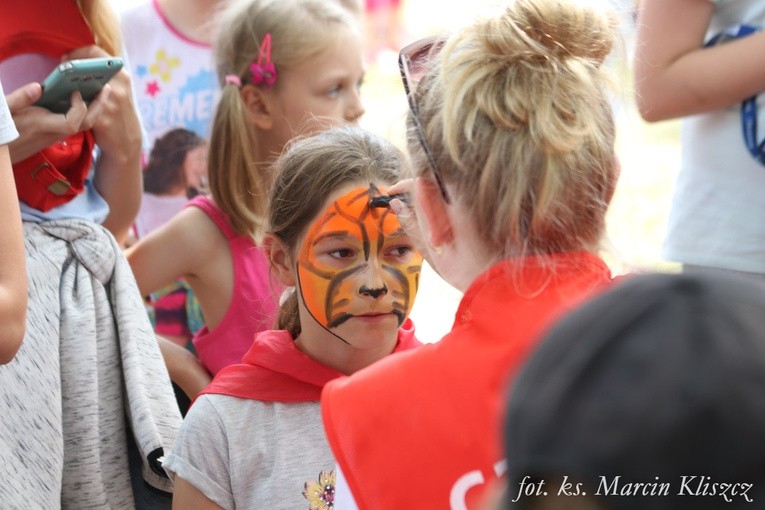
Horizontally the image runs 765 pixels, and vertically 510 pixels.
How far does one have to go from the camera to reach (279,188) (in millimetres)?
2252

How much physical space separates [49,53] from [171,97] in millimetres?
1157

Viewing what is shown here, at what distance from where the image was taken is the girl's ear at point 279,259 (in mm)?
2232

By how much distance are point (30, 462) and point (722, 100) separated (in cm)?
166

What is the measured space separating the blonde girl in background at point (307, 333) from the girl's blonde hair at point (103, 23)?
0.51m

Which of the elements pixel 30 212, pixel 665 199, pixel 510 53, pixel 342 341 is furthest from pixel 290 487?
pixel 665 199

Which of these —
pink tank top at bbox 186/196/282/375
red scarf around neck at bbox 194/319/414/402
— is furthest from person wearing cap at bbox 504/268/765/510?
pink tank top at bbox 186/196/282/375

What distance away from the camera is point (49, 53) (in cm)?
226

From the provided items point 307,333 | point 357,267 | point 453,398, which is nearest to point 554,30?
point 453,398

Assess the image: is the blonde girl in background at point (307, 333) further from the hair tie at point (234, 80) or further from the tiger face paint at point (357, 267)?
the hair tie at point (234, 80)

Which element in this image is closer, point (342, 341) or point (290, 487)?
point (290, 487)

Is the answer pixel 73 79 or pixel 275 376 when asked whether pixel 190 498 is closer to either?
pixel 275 376

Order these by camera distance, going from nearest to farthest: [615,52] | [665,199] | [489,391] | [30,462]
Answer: [489,391], [615,52], [30,462], [665,199]

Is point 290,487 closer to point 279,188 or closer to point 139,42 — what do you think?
point 279,188

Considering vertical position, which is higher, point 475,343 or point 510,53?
point 510,53
